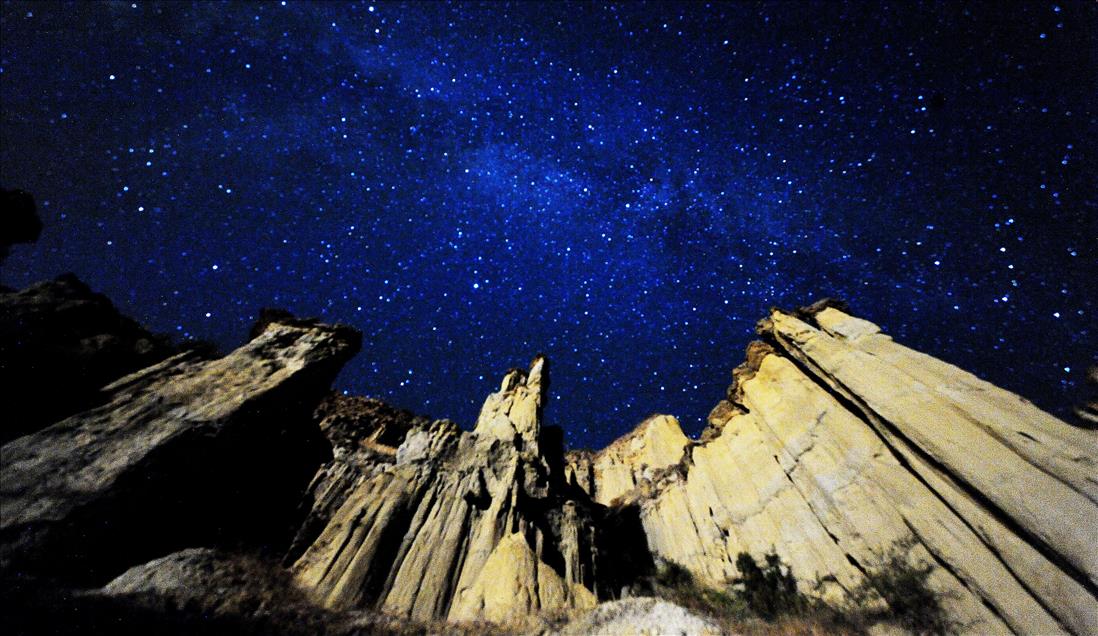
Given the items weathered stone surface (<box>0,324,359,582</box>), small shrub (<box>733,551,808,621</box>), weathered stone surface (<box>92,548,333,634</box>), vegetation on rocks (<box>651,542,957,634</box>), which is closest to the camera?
weathered stone surface (<box>0,324,359,582</box>)

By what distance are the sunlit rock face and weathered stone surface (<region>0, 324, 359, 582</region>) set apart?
2936 centimetres

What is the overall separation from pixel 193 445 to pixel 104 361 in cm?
667

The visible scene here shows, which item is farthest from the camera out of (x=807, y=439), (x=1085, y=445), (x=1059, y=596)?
(x=807, y=439)

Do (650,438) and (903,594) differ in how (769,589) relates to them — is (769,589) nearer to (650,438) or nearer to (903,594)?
(903,594)

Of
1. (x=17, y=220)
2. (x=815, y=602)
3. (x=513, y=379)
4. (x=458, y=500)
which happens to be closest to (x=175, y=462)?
(x=17, y=220)

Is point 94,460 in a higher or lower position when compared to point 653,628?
higher

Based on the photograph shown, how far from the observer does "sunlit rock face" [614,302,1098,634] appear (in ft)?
35.4

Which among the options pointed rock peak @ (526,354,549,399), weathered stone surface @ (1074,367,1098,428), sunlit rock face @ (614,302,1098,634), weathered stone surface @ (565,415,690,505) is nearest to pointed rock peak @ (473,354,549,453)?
pointed rock peak @ (526,354,549,399)

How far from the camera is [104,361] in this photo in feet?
54.6

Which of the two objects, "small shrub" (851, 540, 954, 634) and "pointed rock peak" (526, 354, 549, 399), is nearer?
"small shrub" (851, 540, 954, 634)

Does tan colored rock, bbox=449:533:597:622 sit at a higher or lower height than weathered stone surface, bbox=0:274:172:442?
lower

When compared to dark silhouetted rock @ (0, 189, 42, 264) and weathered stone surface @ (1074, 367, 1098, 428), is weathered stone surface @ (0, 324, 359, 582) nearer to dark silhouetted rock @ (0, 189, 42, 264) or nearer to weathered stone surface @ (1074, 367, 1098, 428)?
dark silhouetted rock @ (0, 189, 42, 264)

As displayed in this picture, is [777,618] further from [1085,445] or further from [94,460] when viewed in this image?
[94,460]

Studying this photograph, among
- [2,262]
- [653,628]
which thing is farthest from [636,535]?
[2,262]
